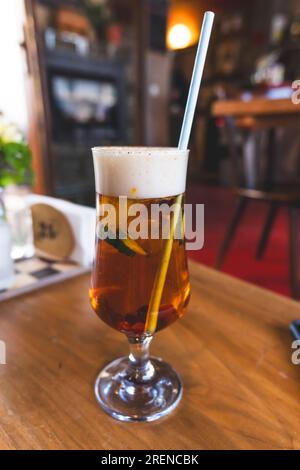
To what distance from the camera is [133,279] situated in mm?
435

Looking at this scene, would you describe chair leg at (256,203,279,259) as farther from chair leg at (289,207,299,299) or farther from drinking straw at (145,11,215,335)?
drinking straw at (145,11,215,335)

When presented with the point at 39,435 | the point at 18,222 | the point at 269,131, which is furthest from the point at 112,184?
the point at 269,131

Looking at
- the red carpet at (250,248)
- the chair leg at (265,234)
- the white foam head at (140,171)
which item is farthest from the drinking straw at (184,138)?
the chair leg at (265,234)

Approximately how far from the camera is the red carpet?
1972 mm

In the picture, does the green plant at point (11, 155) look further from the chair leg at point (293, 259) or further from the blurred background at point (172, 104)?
the chair leg at point (293, 259)

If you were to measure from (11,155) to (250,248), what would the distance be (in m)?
1.94

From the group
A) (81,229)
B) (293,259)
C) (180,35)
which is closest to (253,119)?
(293,259)

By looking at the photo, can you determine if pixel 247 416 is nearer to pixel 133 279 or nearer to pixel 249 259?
pixel 133 279

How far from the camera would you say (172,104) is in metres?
4.86

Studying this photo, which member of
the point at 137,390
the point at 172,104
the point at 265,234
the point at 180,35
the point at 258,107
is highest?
the point at 180,35

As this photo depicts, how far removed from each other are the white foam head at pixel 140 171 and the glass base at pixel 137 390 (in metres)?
0.25

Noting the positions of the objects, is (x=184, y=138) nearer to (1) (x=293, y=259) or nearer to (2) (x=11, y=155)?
(2) (x=11, y=155)

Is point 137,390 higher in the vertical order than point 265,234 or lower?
higher

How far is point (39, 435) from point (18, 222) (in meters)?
0.58
